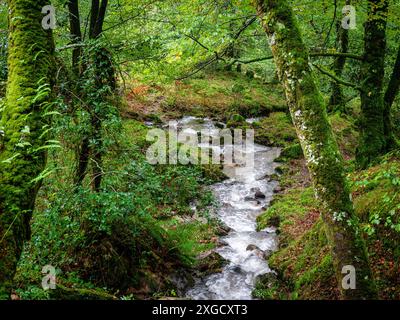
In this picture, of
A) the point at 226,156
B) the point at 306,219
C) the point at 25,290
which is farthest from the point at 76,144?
the point at 226,156

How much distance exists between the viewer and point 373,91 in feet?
29.1

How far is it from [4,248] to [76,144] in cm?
429

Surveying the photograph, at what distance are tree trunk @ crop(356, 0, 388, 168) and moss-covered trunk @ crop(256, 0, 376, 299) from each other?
5223mm

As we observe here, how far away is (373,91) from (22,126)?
8726 mm

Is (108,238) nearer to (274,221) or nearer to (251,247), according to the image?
(251,247)

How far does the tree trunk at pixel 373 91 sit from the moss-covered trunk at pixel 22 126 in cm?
819

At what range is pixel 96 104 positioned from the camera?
19.4 feet

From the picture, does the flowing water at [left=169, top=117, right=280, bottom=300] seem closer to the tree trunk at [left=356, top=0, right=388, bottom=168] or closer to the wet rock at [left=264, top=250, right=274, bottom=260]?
the wet rock at [left=264, top=250, right=274, bottom=260]

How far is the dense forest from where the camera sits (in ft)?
9.52

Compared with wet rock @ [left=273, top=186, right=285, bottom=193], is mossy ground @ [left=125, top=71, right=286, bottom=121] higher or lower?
higher

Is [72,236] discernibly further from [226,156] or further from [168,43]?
[226,156]

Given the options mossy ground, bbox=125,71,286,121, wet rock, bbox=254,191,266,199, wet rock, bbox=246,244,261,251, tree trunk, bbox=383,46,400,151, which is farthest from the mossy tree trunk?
mossy ground, bbox=125,71,286,121

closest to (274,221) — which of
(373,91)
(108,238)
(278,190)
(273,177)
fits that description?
(278,190)

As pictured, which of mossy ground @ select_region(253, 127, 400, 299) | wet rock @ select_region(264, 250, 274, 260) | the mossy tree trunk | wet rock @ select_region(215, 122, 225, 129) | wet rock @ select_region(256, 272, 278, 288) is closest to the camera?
mossy ground @ select_region(253, 127, 400, 299)
